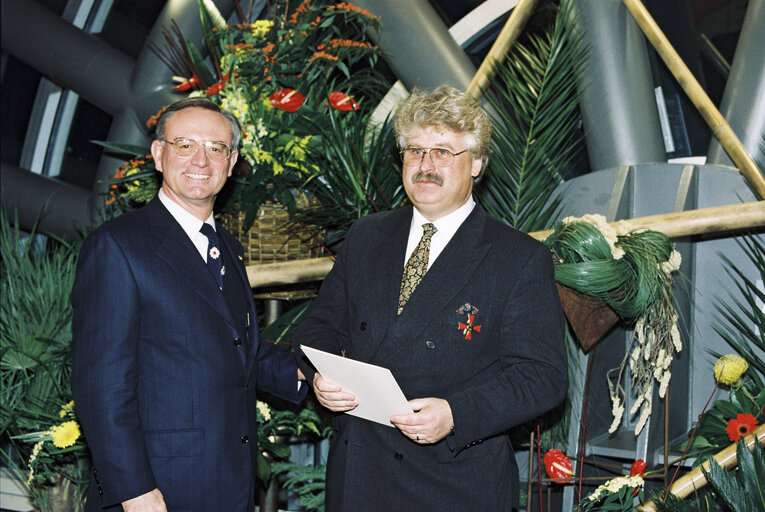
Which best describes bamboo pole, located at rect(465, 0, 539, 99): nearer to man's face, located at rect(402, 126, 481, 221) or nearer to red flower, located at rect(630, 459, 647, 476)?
man's face, located at rect(402, 126, 481, 221)

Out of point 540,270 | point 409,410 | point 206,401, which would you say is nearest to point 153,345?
point 206,401

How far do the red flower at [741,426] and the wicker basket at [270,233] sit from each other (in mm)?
1555

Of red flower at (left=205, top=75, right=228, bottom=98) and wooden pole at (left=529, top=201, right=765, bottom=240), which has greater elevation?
red flower at (left=205, top=75, right=228, bottom=98)

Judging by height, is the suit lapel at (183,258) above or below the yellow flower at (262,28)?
below

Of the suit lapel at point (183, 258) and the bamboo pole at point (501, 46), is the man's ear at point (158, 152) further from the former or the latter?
the bamboo pole at point (501, 46)

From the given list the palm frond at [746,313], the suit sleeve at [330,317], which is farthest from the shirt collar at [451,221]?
the palm frond at [746,313]

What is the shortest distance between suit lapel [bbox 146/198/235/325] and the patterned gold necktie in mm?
441

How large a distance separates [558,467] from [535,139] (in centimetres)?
123

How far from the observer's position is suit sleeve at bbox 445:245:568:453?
162 cm

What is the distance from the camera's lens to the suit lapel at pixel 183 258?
1791 millimetres

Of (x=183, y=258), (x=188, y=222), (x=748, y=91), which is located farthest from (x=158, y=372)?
(x=748, y=91)

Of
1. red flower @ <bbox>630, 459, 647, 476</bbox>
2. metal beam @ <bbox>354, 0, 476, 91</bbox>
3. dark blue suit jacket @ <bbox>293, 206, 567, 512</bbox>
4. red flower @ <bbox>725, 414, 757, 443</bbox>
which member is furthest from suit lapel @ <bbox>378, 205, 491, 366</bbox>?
metal beam @ <bbox>354, 0, 476, 91</bbox>

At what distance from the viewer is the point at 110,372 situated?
1629 mm

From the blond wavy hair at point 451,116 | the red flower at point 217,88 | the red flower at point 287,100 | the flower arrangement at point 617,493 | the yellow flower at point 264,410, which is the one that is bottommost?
the flower arrangement at point 617,493
